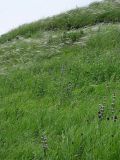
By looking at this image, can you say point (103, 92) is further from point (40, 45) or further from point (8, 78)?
point (40, 45)

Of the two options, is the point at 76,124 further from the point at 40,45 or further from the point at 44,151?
the point at 40,45

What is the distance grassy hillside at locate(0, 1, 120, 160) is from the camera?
560 centimetres

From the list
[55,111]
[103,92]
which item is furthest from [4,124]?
[103,92]

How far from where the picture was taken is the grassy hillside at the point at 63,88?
18.4 feet

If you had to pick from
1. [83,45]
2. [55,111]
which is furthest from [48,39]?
[55,111]

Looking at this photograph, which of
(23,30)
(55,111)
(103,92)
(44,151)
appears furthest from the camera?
(23,30)

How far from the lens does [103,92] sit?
28.9ft

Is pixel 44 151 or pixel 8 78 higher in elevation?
pixel 44 151

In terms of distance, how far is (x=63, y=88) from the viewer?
943 centimetres

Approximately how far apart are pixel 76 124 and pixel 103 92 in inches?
99.1

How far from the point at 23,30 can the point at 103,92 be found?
12.3m

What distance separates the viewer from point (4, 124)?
23.1ft

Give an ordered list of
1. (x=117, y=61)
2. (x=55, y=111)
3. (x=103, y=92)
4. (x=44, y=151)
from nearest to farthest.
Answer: (x=44, y=151), (x=55, y=111), (x=103, y=92), (x=117, y=61)

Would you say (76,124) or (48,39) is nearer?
(76,124)
